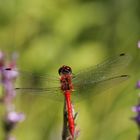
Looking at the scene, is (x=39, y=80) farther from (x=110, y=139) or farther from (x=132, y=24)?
(x=132, y=24)

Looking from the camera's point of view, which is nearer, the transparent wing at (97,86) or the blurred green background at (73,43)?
the transparent wing at (97,86)

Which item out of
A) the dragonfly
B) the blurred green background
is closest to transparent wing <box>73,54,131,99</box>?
the dragonfly

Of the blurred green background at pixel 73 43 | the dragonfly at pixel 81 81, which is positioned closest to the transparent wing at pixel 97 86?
the dragonfly at pixel 81 81

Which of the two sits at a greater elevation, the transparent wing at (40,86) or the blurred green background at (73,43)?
the blurred green background at (73,43)

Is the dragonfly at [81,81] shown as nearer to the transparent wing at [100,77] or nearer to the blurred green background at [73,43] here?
the transparent wing at [100,77]

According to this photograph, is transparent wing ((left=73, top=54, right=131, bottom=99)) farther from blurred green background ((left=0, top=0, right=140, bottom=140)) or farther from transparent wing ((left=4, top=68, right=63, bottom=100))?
blurred green background ((left=0, top=0, right=140, bottom=140))

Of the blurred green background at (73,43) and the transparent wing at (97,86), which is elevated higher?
the blurred green background at (73,43)

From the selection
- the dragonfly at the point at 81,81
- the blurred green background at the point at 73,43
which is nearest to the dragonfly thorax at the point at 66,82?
the dragonfly at the point at 81,81

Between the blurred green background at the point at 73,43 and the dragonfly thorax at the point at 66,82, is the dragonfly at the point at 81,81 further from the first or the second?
the blurred green background at the point at 73,43
